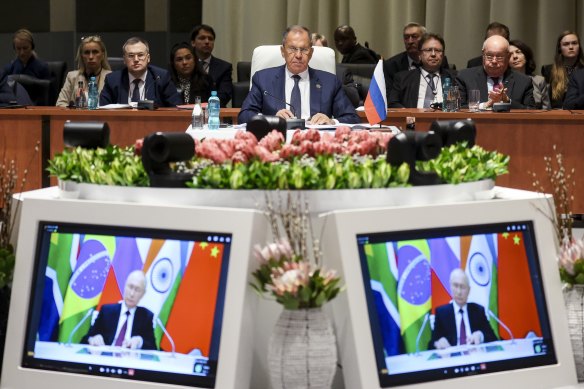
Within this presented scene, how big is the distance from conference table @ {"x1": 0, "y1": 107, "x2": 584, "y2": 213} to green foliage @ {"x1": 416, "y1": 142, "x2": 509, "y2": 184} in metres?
4.34

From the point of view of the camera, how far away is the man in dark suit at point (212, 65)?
927cm

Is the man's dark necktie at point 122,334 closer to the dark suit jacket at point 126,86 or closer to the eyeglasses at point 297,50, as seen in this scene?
the eyeglasses at point 297,50

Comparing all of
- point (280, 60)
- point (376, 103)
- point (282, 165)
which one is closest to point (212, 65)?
point (280, 60)

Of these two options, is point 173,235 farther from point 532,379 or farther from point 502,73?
point 502,73

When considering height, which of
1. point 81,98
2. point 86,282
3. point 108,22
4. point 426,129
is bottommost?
point 86,282

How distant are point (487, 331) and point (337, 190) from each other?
1.47 feet

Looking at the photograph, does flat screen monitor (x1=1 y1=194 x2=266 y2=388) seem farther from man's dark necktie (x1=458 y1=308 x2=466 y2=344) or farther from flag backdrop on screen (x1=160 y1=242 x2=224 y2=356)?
man's dark necktie (x1=458 y1=308 x2=466 y2=344)

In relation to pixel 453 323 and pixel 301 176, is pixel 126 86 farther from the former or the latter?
pixel 453 323

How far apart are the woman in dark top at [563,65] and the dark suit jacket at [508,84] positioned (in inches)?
21.0

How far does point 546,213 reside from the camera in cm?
254

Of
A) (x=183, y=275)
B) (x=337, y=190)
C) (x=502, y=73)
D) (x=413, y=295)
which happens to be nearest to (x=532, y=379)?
(x=413, y=295)

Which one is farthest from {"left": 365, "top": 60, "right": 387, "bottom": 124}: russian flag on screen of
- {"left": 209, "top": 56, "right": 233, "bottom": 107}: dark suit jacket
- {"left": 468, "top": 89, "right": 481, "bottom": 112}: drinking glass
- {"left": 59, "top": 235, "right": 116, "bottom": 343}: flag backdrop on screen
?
{"left": 59, "top": 235, "right": 116, "bottom": 343}: flag backdrop on screen

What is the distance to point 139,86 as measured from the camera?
826 centimetres

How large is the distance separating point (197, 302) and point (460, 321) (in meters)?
0.57
